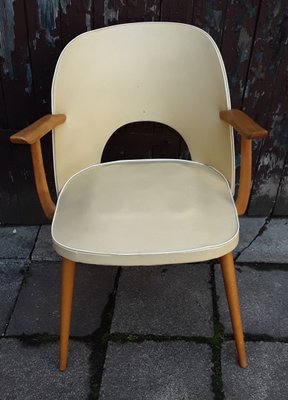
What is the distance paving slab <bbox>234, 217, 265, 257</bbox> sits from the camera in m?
1.92

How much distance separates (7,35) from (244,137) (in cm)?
99

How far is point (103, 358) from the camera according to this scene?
1.46 metres

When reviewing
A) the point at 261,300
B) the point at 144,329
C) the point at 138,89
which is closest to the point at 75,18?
the point at 138,89

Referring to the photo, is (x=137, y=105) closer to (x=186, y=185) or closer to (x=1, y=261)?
(x=186, y=185)

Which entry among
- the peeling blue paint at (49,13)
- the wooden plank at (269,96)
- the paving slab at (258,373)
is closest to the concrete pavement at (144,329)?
the paving slab at (258,373)

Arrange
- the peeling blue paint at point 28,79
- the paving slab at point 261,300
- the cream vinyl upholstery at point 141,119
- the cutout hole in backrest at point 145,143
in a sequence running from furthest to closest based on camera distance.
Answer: the cutout hole in backrest at point 145,143, the peeling blue paint at point 28,79, the paving slab at point 261,300, the cream vinyl upholstery at point 141,119

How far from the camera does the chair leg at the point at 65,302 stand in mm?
1281

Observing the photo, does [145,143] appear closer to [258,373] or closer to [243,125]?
[243,125]

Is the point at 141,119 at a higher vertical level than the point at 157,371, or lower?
higher

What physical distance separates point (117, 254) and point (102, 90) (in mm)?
635

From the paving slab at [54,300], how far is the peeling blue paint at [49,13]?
908 mm

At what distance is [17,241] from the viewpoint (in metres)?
1.97

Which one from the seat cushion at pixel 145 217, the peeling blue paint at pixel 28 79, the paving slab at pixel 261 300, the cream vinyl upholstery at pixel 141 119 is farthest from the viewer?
the peeling blue paint at pixel 28 79

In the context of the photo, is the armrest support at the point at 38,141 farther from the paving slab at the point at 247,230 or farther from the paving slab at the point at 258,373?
the paving slab at the point at 247,230
